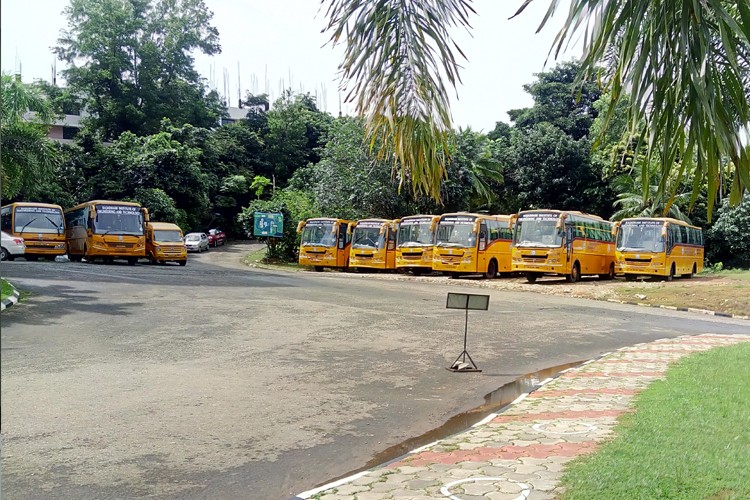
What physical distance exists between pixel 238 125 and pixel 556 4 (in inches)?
2098

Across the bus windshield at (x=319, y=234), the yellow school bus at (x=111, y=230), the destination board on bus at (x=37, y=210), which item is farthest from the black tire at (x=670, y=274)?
the destination board on bus at (x=37, y=210)

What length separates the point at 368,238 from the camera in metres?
32.0

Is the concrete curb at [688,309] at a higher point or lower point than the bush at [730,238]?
lower

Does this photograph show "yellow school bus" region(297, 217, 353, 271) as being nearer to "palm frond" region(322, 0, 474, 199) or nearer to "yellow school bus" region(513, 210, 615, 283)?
"yellow school bus" region(513, 210, 615, 283)

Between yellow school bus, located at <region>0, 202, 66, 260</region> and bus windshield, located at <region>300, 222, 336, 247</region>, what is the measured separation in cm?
1083

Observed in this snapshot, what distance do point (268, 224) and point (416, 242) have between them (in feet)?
33.1

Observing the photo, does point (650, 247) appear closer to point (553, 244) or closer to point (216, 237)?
point (553, 244)

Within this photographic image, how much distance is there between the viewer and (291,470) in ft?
17.1

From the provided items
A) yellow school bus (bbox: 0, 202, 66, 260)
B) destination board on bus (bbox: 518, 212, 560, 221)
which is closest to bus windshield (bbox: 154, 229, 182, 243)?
yellow school bus (bbox: 0, 202, 66, 260)

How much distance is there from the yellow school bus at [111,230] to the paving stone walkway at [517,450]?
78.8 ft

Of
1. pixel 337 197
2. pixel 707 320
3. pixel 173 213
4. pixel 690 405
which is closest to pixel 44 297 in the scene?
pixel 690 405

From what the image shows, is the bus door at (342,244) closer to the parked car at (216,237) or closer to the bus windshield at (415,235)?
the bus windshield at (415,235)

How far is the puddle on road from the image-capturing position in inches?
227

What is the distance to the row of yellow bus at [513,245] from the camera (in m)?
26.3
